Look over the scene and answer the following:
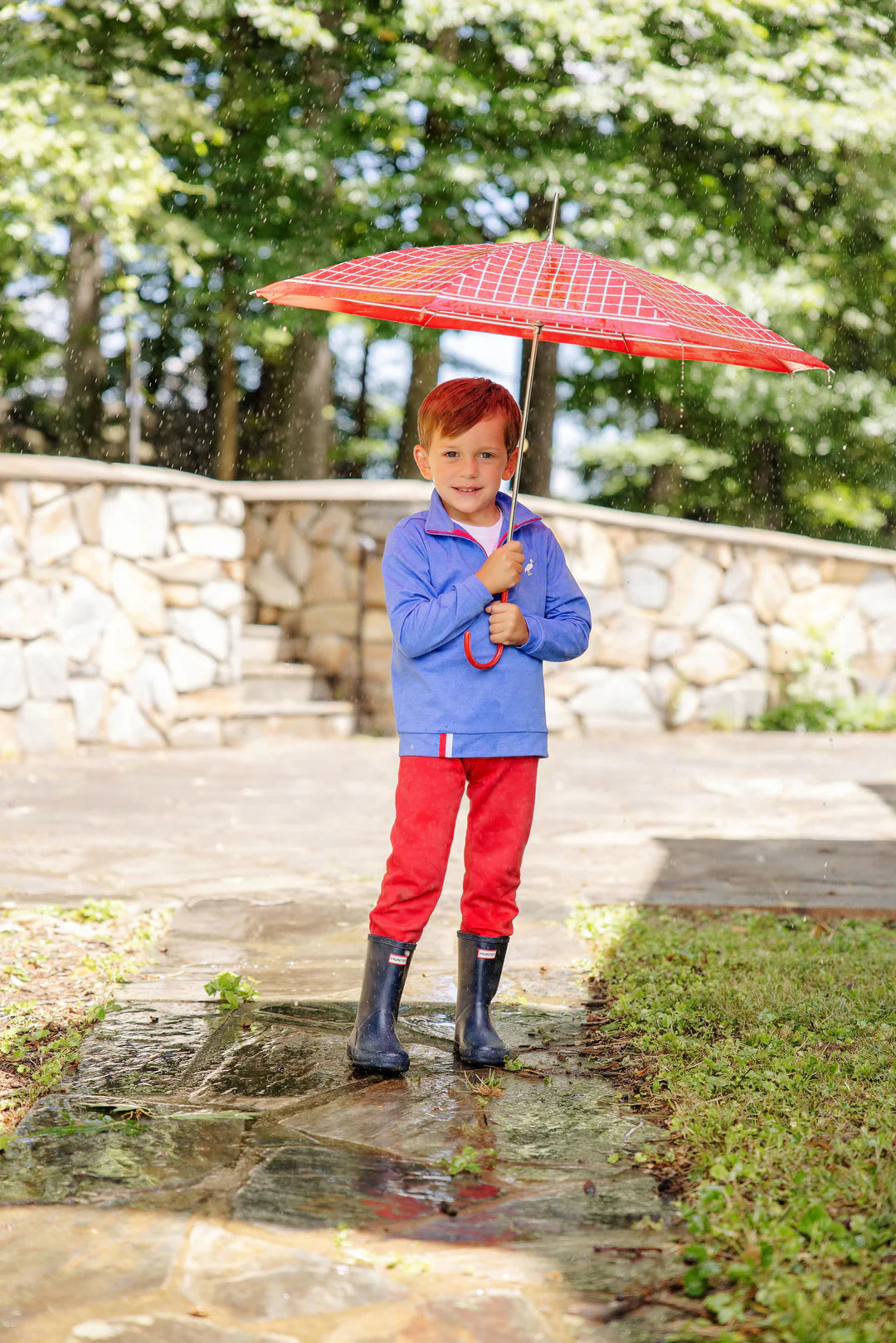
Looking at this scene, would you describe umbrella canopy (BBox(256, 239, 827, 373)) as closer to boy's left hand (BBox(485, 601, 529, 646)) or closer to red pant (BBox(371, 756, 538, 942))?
boy's left hand (BBox(485, 601, 529, 646))

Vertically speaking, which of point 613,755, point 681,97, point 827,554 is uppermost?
point 681,97

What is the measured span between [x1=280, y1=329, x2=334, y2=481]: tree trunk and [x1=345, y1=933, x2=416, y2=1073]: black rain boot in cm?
1057

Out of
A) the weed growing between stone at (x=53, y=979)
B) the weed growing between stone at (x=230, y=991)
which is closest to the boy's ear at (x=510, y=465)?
the weed growing between stone at (x=230, y=991)

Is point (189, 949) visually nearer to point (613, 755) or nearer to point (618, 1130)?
point (618, 1130)

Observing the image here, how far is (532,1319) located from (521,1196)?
374 mm

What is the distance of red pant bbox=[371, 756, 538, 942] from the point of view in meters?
2.83

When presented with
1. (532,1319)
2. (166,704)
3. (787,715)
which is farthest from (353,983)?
(787,715)

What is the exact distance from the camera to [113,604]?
7.95 metres

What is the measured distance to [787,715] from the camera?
990cm

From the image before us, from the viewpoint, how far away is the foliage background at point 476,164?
393 inches

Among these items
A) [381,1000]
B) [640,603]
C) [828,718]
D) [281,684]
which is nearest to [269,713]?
[281,684]

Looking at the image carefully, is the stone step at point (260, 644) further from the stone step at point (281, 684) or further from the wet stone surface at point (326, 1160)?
the wet stone surface at point (326, 1160)

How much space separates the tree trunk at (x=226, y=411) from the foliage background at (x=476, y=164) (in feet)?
5.88

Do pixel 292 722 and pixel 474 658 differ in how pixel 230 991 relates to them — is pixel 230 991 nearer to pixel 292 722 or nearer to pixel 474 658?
pixel 474 658
